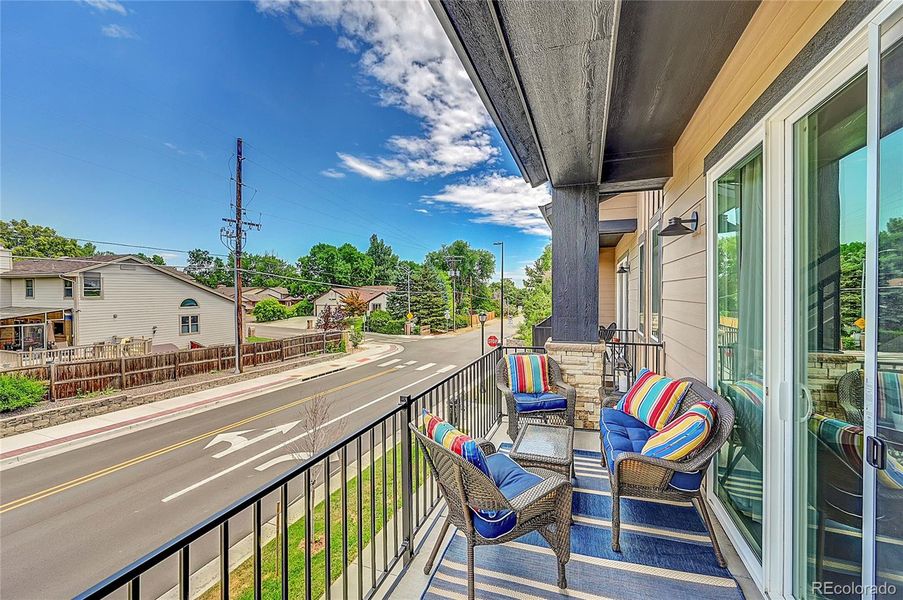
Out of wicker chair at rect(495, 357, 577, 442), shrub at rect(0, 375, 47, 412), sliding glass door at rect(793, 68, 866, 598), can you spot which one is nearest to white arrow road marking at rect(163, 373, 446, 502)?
wicker chair at rect(495, 357, 577, 442)

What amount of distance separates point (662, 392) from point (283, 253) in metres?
40.4

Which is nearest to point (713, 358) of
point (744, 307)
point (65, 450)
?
point (744, 307)

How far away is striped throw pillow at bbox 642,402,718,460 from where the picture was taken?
1982 mm

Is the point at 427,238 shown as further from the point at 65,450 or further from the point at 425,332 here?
the point at 65,450

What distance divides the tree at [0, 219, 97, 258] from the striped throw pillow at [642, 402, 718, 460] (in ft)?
89.2

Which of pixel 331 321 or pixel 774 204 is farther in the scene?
pixel 331 321

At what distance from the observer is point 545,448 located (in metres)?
2.50

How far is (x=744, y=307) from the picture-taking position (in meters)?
2.05

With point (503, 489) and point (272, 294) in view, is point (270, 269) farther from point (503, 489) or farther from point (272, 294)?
point (503, 489)

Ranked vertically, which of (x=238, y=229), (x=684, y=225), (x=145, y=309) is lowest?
(x=145, y=309)

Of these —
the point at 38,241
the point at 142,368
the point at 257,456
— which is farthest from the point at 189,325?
the point at 257,456
